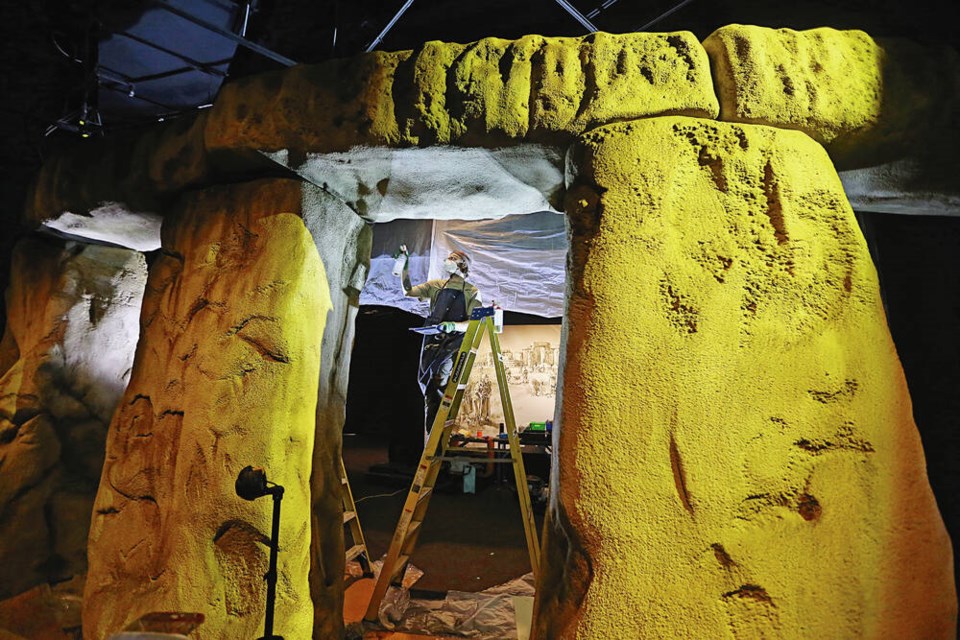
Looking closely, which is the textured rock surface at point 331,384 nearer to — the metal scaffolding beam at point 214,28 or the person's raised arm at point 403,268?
the person's raised arm at point 403,268

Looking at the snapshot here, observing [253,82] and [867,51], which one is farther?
[253,82]

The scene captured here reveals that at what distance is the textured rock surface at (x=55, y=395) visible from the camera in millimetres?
2430

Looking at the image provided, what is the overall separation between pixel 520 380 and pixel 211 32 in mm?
3963

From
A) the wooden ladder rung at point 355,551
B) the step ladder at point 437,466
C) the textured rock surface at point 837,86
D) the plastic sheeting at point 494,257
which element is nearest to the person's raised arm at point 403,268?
the plastic sheeting at point 494,257

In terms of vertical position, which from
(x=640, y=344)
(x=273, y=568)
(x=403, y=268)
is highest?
(x=403, y=268)

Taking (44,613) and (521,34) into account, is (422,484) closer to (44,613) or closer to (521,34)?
(44,613)

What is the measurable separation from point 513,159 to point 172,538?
172 centimetres

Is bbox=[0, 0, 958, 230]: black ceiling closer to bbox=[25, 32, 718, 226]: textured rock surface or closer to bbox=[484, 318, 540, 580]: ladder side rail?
bbox=[25, 32, 718, 226]: textured rock surface

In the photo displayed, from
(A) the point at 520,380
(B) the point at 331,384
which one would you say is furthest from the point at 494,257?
(B) the point at 331,384

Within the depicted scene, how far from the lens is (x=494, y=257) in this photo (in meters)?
4.43

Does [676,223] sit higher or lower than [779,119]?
lower

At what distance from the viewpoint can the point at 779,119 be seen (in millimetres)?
1476

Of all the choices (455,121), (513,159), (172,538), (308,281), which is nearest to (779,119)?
(513,159)

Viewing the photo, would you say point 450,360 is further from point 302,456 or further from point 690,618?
point 690,618
